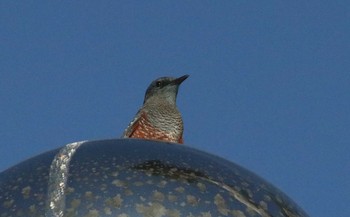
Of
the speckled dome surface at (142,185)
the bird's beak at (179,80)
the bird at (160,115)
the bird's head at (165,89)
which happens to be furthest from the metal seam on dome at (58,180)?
the bird's beak at (179,80)

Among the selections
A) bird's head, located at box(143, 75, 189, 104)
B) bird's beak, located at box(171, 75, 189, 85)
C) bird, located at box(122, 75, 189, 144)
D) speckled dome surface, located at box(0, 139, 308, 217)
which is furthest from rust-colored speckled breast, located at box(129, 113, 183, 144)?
speckled dome surface, located at box(0, 139, 308, 217)

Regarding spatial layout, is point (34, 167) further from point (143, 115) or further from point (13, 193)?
point (143, 115)

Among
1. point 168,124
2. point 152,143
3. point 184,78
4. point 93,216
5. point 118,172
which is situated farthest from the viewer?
point 184,78

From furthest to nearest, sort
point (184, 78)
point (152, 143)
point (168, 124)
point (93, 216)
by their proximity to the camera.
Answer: point (184, 78) → point (168, 124) → point (152, 143) → point (93, 216)

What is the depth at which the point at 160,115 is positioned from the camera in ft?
48.0

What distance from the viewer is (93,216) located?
9.17ft

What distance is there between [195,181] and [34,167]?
1.79 ft

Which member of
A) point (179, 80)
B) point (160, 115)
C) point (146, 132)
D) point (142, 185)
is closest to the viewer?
point (142, 185)

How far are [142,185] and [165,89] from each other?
13.1 metres

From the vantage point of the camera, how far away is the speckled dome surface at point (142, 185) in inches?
112

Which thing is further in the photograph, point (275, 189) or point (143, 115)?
point (143, 115)

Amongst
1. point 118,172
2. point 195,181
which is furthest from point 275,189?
point 118,172

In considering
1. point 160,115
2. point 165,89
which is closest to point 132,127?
point 160,115

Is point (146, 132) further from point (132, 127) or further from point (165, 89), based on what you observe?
point (165, 89)
